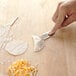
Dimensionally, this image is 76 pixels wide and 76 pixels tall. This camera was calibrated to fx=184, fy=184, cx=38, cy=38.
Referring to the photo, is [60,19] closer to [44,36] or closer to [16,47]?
[44,36]

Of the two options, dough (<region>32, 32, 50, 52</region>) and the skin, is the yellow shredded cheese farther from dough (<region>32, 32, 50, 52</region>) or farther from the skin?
the skin

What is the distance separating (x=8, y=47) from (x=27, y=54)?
0.33ft

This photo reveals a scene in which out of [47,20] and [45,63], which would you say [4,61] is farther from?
[47,20]

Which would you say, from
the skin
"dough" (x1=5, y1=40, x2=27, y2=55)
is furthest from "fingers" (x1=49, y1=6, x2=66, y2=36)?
"dough" (x1=5, y1=40, x2=27, y2=55)

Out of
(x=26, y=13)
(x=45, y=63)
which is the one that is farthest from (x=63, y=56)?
(x=26, y=13)

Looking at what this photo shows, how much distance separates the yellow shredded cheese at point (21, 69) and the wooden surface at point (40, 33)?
0.03 meters

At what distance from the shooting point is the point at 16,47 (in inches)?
34.0

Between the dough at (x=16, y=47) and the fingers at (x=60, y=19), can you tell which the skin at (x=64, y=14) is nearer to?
the fingers at (x=60, y=19)

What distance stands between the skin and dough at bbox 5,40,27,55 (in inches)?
6.0

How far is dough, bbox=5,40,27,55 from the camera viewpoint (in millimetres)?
843

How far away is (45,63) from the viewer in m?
0.80

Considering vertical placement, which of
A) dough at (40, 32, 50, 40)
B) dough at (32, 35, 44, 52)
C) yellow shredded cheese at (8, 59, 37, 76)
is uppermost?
dough at (40, 32, 50, 40)

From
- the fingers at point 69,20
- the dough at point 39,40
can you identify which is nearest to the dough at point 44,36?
the dough at point 39,40

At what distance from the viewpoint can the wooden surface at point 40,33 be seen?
79 cm
